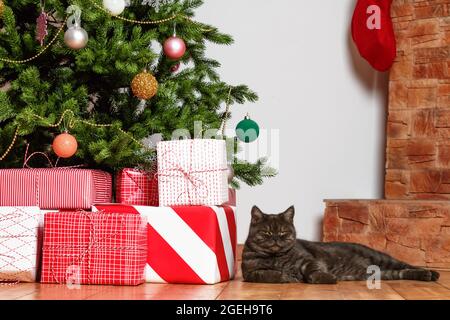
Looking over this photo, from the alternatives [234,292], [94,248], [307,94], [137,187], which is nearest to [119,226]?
[94,248]

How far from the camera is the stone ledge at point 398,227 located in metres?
3.08

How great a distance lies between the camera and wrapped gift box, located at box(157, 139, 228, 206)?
224 centimetres

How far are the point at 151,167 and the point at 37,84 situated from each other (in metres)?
0.43

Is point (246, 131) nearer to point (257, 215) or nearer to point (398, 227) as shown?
point (257, 215)

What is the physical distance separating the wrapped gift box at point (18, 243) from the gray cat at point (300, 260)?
64cm

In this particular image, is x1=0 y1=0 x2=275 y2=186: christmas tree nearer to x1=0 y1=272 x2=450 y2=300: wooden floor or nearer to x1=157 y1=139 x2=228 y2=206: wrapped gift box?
x1=157 y1=139 x2=228 y2=206: wrapped gift box

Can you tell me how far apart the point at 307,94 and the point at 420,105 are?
1.75 feet

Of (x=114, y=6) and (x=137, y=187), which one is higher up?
(x=114, y=6)

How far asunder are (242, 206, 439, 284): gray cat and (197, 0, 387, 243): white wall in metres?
1.06

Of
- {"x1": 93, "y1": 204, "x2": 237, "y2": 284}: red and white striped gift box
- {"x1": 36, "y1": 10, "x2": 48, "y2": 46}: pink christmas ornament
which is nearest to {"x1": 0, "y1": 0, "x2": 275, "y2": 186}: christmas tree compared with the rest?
{"x1": 36, "y1": 10, "x2": 48, "y2": 46}: pink christmas ornament

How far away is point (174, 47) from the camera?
2348 millimetres

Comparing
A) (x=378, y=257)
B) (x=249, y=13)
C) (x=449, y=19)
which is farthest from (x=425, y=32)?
(x=378, y=257)

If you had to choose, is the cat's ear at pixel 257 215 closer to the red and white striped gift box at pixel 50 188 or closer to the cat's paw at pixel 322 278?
the cat's paw at pixel 322 278

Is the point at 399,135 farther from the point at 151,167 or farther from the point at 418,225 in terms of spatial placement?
the point at 151,167
